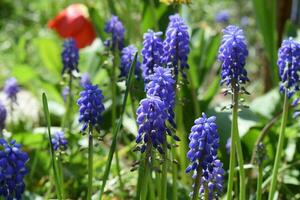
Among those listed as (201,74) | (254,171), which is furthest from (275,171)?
(201,74)

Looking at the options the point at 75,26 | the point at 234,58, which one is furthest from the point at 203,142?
the point at 75,26

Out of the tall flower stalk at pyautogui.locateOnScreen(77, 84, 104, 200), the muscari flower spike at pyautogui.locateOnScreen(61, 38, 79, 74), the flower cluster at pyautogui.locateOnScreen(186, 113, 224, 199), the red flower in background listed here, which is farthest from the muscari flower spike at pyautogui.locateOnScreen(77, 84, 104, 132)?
the red flower in background

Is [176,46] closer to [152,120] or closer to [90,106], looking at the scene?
[90,106]

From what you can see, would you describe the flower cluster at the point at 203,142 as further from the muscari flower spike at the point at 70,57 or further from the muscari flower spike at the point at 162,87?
the muscari flower spike at the point at 70,57

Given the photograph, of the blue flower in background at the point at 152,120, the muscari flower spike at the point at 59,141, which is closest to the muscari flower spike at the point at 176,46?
the blue flower in background at the point at 152,120

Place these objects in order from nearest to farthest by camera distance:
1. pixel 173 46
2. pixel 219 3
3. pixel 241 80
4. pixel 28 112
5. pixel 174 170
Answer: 1. pixel 241 80
2. pixel 173 46
3. pixel 174 170
4. pixel 28 112
5. pixel 219 3

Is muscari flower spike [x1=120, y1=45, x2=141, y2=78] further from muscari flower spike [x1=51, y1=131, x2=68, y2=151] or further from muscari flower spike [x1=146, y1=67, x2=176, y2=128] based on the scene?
muscari flower spike [x1=146, y1=67, x2=176, y2=128]

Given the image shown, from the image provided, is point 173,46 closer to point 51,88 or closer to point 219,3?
point 51,88
